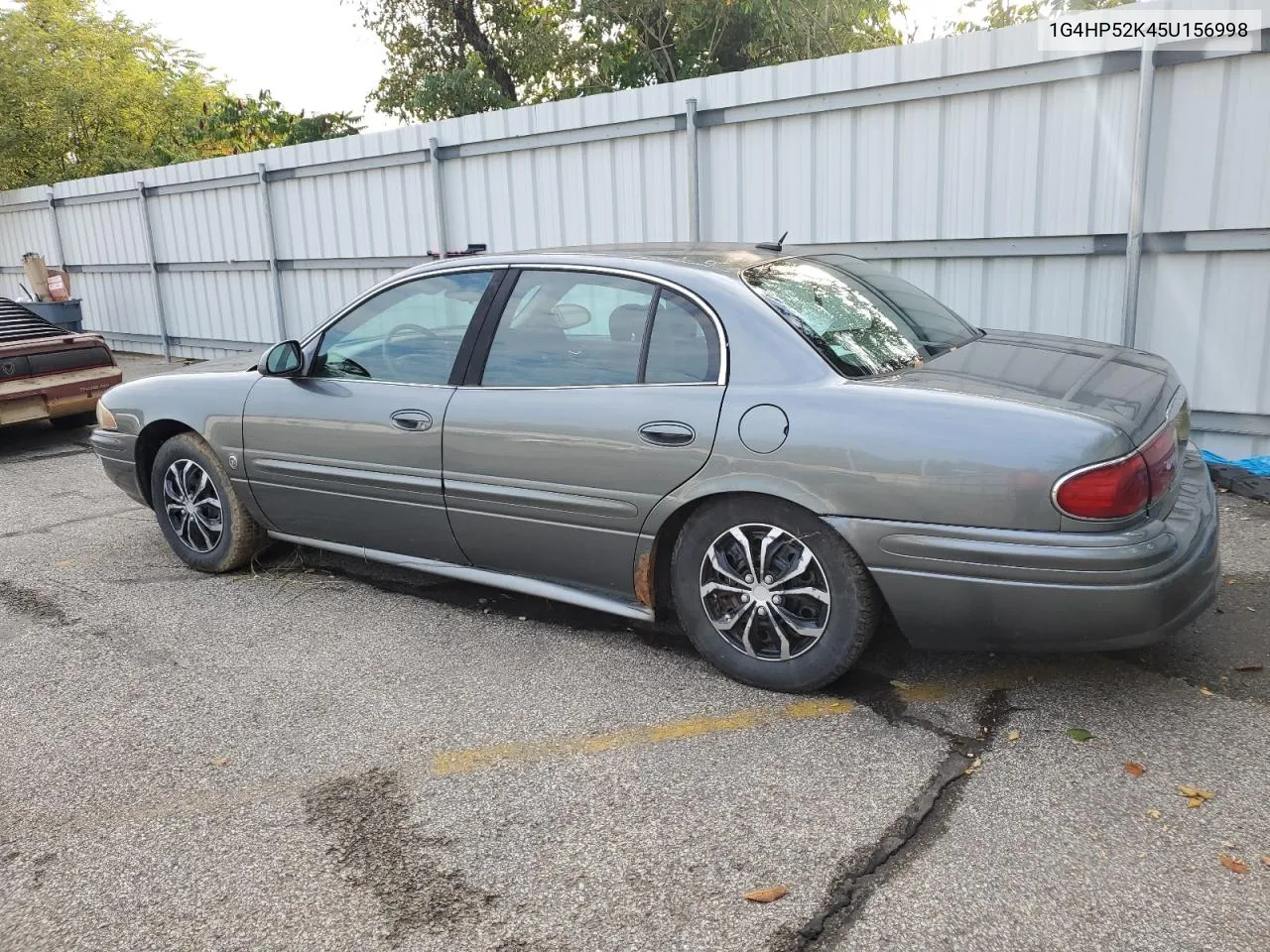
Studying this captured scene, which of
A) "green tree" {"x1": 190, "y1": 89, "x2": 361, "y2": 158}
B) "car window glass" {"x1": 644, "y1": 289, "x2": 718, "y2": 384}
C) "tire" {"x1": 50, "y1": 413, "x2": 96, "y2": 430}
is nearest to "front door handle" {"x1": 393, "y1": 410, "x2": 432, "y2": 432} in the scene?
"car window glass" {"x1": 644, "y1": 289, "x2": 718, "y2": 384}

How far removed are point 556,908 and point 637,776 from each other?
0.63m

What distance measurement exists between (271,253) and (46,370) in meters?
3.60

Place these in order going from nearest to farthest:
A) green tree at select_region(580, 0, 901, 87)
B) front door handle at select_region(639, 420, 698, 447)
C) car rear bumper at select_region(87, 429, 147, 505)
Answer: front door handle at select_region(639, 420, 698, 447), car rear bumper at select_region(87, 429, 147, 505), green tree at select_region(580, 0, 901, 87)

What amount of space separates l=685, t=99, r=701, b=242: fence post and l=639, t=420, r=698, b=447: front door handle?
465 cm

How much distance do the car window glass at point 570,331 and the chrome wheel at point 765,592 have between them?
71cm

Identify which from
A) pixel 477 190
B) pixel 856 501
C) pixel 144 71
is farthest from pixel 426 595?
pixel 144 71

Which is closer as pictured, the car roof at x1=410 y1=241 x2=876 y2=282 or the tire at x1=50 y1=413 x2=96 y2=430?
the car roof at x1=410 y1=241 x2=876 y2=282

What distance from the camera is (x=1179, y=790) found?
2793 mm

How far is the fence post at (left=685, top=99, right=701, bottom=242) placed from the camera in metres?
7.53

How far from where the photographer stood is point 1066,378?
331 centimetres

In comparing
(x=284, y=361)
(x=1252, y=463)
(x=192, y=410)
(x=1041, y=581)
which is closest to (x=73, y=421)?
(x=192, y=410)

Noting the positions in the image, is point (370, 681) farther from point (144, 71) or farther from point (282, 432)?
point (144, 71)

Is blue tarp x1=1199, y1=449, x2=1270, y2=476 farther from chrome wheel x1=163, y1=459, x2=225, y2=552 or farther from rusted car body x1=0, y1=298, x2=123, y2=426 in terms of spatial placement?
rusted car body x1=0, y1=298, x2=123, y2=426

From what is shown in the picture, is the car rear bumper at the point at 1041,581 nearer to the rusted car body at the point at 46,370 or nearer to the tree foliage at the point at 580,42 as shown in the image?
the rusted car body at the point at 46,370
